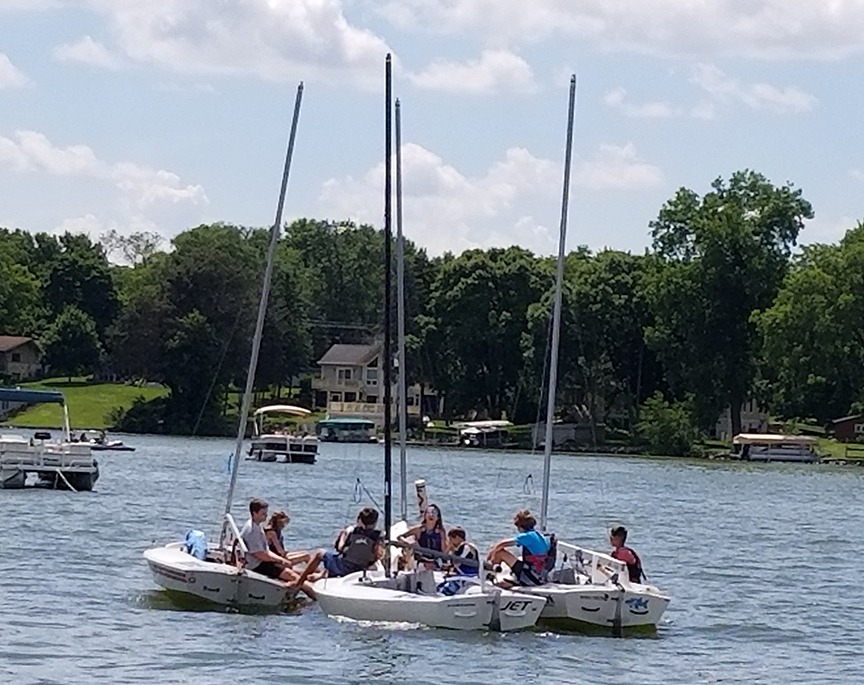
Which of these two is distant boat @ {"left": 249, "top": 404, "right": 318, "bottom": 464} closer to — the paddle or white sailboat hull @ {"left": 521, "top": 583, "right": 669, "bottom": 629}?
the paddle

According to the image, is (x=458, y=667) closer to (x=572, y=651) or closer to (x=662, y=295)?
(x=572, y=651)

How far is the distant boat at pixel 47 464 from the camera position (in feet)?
207

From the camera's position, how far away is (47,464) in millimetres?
63219

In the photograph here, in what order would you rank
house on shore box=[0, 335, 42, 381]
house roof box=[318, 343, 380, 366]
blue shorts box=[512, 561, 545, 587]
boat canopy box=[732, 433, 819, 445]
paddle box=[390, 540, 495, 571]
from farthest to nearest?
house on shore box=[0, 335, 42, 381], house roof box=[318, 343, 380, 366], boat canopy box=[732, 433, 819, 445], paddle box=[390, 540, 495, 571], blue shorts box=[512, 561, 545, 587]

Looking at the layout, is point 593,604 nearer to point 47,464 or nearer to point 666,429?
point 47,464

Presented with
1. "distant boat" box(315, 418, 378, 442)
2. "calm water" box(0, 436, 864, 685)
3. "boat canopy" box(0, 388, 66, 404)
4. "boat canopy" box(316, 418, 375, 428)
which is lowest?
"calm water" box(0, 436, 864, 685)

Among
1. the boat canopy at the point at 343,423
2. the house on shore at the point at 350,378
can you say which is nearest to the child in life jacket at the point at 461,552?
the boat canopy at the point at 343,423

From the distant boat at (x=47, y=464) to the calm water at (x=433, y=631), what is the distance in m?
1.03

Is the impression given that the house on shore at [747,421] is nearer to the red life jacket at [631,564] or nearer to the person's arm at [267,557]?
the person's arm at [267,557]

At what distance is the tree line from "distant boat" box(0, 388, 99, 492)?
5714 centimetres

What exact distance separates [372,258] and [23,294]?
31913 mm

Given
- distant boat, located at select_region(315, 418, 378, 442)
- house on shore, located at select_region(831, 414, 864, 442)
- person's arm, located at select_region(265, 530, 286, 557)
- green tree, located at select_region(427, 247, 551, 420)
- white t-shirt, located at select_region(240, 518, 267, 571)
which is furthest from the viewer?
distant boat, located at select_region(315, 418, 378, 442)

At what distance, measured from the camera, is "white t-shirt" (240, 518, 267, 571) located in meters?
32.5

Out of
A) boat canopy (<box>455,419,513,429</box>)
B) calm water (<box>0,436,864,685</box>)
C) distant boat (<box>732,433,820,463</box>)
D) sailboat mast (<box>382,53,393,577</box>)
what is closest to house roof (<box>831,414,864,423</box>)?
distant boat (<box>732,433,820,463</box>)
